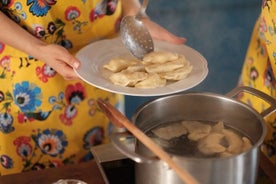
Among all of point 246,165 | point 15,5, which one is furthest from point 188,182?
point 15,5

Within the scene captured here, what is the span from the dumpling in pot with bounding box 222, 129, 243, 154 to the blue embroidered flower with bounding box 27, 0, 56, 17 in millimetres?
539

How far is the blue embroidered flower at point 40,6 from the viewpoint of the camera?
113 cm

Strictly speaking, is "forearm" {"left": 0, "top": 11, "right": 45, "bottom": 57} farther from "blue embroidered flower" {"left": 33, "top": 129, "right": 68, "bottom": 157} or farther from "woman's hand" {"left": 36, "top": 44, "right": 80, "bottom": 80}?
"blue embroidered flower" {"left": 33, "top": 129, "right": 68, "bottom": 157}

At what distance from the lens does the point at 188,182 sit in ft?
2.35

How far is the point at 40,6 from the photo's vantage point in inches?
44.8

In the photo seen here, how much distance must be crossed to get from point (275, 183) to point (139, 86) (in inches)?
14.0

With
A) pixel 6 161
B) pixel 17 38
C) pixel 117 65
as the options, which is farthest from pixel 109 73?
pixel 6 161

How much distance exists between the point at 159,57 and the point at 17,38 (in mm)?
346

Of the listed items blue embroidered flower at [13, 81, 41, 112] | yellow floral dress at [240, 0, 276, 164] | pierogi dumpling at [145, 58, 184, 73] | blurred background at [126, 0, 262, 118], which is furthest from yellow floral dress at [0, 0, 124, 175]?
blurred background at [126, 0, 262, 118]

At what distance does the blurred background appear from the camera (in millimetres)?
2275

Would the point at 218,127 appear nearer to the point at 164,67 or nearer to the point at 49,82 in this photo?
the point at 164,67

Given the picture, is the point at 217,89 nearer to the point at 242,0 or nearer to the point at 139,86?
the point at 242,0

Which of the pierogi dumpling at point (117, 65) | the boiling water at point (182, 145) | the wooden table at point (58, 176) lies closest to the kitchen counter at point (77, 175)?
the wooden table at point (58, 176)

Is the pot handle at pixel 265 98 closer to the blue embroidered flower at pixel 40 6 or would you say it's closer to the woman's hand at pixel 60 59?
the woman's hand at pixel 60 59
